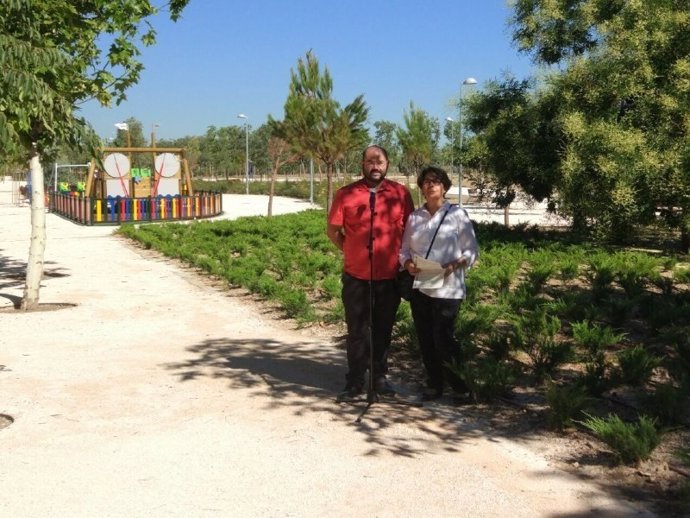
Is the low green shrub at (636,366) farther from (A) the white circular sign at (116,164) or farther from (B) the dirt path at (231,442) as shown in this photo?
(A) the white circular sign at (116,164)

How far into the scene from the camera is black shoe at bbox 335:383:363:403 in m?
5.05

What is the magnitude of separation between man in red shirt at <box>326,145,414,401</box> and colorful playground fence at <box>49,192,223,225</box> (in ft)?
70.7

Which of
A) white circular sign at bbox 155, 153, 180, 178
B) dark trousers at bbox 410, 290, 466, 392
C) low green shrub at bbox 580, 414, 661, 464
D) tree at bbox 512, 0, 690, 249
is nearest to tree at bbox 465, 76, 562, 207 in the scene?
Result: tree at bbox 512, 0, 690, 249

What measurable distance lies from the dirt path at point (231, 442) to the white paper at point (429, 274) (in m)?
0.81

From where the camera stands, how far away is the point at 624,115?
48.8 feet

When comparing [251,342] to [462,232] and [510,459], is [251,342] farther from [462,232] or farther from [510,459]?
[510,459]

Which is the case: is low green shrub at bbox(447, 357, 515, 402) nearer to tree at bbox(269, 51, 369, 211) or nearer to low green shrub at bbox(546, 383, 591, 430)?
low green shrub at bbox(546, 383, 591, 430)

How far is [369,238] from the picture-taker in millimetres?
4859

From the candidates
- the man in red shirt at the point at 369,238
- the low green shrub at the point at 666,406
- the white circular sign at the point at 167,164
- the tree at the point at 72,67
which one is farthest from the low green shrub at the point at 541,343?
the white circular sign at the point at 167,164

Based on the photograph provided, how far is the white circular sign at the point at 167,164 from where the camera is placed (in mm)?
28078

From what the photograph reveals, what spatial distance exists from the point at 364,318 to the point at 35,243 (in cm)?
590

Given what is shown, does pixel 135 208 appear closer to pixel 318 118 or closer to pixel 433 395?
pixel 318 118

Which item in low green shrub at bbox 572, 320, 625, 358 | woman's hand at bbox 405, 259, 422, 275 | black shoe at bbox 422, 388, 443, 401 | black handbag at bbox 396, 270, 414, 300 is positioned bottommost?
black shoe at bbox 422, 388, 443, 401

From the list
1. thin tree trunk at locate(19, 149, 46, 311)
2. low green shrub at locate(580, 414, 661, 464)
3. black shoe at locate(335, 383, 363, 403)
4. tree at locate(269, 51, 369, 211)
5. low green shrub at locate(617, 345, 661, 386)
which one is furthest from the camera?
tree at locate(269, 51, 369, 211)
